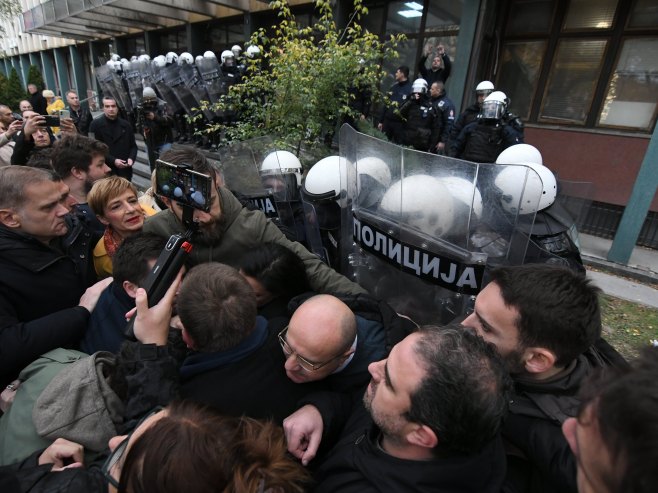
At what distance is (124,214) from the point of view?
82.7 inches

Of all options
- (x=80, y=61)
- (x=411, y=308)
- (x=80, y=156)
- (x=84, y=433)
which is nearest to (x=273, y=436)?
(x=84, y=433)

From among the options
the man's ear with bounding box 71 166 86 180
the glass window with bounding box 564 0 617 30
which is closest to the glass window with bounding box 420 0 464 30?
the glass window with bounding box 564 0 617 30

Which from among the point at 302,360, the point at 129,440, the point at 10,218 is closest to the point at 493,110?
the point at 302,360

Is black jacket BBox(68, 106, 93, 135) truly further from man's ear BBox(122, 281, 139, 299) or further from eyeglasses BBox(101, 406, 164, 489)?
eyeglasses BBox(101, 406, 164, 489)

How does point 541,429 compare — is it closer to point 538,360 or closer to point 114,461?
point 538,360

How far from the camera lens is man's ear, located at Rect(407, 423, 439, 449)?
0.90 metres

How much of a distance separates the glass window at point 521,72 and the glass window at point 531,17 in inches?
8.9

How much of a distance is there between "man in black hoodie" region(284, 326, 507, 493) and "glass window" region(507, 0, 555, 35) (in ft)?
26.1

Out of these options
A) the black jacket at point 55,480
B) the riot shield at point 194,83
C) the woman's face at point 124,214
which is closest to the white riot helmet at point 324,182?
the woman's face at point 124,214

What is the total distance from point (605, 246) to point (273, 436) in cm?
699

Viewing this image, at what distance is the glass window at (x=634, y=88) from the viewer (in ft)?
19.5

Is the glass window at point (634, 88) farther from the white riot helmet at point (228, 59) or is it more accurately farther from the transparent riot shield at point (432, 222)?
the white riot helmet at point (228, 59)

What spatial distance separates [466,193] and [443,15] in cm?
799

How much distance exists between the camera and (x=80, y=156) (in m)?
2.70
